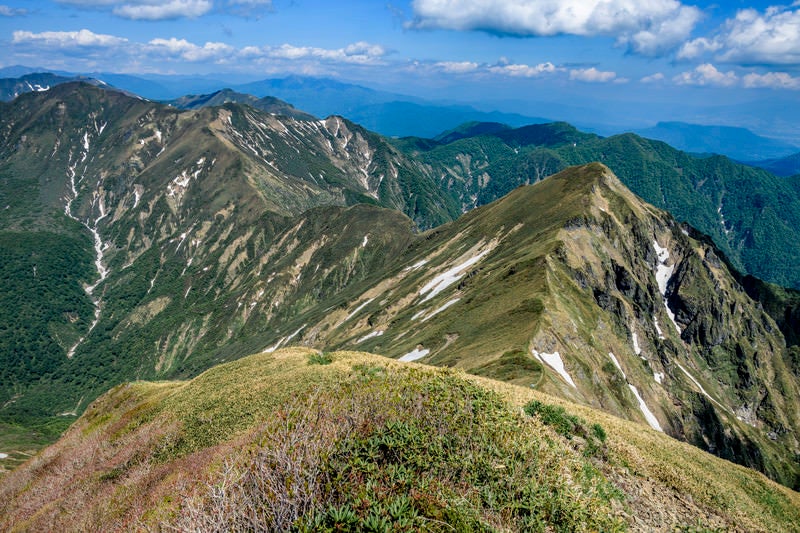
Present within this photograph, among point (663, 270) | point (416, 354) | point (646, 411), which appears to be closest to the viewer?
point (646, 411)

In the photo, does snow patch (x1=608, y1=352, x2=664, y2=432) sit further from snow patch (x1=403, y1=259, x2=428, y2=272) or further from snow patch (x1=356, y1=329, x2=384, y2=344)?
snow patch (x1=403, y1=259, x2=428, y2=272)

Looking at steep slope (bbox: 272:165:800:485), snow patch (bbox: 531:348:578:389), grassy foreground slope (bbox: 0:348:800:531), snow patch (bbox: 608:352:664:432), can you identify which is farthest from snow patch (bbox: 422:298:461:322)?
grassy foreground slope (bbox: 0:348:800:531)

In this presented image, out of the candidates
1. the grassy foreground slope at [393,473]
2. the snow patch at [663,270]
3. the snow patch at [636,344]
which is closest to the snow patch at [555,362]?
the grassy foreground slope at [393,473]

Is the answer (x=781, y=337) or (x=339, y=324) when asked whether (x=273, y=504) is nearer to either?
(x=339, y=324)

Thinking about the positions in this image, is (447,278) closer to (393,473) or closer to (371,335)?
(371,335)

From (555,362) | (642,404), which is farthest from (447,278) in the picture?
(555,362)

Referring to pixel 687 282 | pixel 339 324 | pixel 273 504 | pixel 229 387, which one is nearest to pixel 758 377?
pixel 687 282
